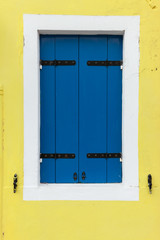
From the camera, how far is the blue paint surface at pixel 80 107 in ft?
8.08

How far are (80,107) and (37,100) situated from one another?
0.43 metres

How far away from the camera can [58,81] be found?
2463mm

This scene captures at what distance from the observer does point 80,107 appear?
2471mm

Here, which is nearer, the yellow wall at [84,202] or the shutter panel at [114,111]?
the yellow wall at [84,202]

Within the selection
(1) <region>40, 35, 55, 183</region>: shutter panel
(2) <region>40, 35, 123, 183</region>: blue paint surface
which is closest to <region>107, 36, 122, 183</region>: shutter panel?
(2) <region>40, 35, 123, 183</region>: blue paint surface

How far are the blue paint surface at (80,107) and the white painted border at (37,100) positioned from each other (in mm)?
90

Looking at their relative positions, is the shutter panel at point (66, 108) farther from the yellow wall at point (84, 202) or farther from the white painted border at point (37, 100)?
the yellow wall at point (84, 202)

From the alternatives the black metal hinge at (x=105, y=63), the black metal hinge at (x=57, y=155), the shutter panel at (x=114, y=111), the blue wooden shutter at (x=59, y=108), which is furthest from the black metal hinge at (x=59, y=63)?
the black metal hinge at (x=57, y=155)

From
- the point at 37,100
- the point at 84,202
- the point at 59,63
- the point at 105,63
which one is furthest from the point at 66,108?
the point at 84,202

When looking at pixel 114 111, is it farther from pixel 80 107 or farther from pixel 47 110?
pixel 47 110

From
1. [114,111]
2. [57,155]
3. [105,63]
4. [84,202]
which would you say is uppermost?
[105,63]

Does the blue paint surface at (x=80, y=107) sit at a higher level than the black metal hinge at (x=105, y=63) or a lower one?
lower
